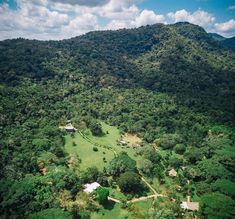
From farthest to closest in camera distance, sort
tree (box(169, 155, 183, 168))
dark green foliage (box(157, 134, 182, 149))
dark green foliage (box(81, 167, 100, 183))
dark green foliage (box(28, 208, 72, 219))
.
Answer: dark green foliage (box(157, 134, 182, 149))
tree (box(169, 155, 183, 168))
dark green foliage (box(81, 167, 100, 183))
dark green foliage (box(28, 208, 72, 219))

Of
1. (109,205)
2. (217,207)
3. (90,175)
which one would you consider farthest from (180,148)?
(109,205)

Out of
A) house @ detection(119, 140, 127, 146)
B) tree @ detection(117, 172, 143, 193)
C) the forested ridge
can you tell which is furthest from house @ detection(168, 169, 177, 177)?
house @ detection(119, 140, 127, 146)

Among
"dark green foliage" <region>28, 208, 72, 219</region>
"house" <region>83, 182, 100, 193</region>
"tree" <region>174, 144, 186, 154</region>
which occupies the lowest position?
"dark green foliage" <region>28, 208, 72, 219</region>

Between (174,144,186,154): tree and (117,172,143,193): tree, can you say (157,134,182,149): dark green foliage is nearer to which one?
(174,144,186,154): tree

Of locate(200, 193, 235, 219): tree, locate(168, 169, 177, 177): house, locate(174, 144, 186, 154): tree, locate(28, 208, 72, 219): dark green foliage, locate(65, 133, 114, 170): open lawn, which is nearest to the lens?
locate(28, 208, 72, 219): dark green foliage

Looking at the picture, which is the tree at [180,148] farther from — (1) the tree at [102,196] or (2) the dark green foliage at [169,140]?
(1) the tree at [102,196]

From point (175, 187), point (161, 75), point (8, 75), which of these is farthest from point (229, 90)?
point (8, 75)

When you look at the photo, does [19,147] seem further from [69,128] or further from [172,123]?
[172,123]
